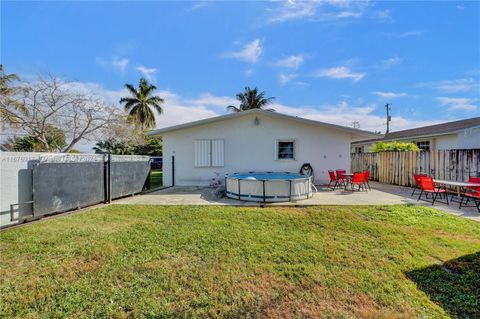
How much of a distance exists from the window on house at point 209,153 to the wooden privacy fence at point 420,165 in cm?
989

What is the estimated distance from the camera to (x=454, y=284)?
3100 millimetres

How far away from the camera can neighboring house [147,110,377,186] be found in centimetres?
1208

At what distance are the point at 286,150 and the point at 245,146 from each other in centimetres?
231

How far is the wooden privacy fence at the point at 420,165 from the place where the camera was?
920 centimetres

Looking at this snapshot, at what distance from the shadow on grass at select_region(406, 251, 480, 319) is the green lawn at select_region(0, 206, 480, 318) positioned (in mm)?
16

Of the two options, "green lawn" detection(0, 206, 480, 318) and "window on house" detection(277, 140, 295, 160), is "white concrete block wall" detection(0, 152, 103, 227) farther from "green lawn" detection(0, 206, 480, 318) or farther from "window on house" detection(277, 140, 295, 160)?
"window on house" detection(277, 140, 295, 160)

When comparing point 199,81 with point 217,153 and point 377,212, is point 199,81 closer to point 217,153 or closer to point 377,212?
point 217,153

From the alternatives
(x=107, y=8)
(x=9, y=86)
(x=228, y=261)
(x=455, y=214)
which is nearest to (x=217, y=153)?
(x=107, y=8)

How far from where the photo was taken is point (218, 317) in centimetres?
246

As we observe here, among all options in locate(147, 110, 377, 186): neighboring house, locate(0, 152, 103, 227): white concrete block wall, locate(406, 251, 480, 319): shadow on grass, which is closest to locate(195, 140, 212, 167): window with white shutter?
locate(147, 110, 377, 186): neighboring house

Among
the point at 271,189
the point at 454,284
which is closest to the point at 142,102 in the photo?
the point at 271,189

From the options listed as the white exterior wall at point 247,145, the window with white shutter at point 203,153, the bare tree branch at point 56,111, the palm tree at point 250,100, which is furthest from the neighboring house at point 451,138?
the bare tree branch at point 56,111

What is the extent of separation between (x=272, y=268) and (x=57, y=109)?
16.2m

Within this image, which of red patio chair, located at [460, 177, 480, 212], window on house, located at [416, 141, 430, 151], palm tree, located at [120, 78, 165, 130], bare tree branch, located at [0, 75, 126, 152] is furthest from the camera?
palm tree, located at [120, 78, 165, 130]
